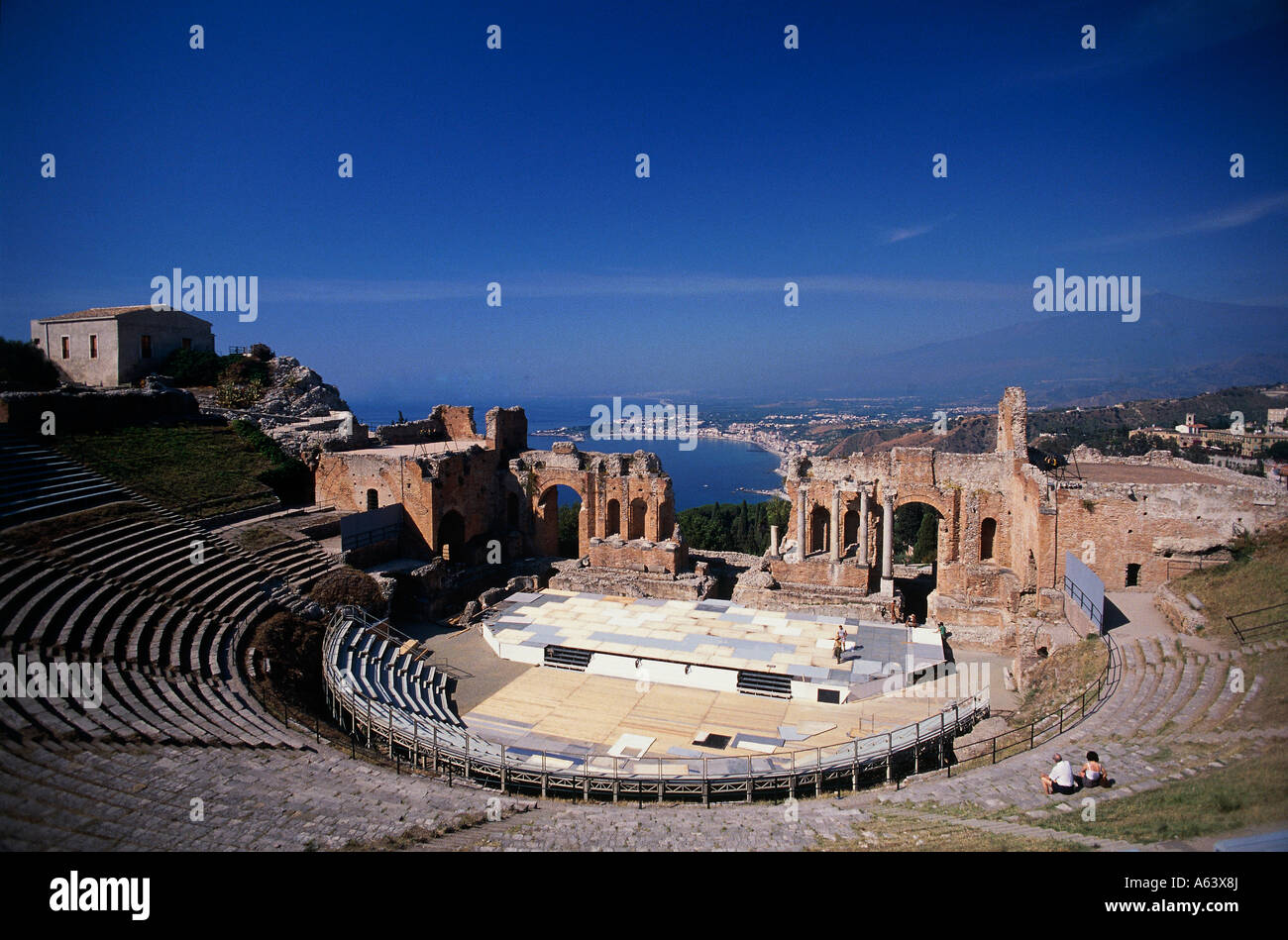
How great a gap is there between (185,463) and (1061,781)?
1045 inches

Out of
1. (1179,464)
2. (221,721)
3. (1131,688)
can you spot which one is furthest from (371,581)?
(1179,464)

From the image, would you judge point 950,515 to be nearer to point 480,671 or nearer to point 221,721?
point 480,671

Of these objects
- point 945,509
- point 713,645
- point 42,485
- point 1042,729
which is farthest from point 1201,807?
point 42,485

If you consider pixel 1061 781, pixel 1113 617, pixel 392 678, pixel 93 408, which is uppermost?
pixel 93 408

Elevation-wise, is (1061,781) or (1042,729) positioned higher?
(1061,781)

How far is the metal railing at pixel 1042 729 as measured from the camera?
42.6 ft

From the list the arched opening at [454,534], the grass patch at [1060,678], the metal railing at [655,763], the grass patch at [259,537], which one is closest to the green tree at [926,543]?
the grass patch at [1060,678]

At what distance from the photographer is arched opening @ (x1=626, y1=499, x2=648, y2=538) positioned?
28547 millimetres

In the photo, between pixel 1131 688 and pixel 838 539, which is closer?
pixel 1131 688

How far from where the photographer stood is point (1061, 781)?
10.3 meters

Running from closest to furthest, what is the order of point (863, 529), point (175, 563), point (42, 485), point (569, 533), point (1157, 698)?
point (1157, 698), point (175, 563), point (42, 485), point (863, 529), point (569, 533)

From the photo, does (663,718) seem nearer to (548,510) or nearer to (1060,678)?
(1060,678)
